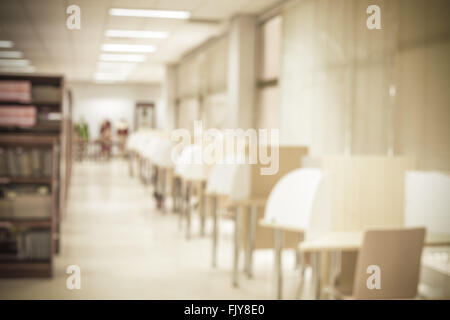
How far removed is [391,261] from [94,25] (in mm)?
1974

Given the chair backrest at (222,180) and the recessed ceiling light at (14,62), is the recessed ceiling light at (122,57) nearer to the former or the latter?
the recessed ceiling light at (14,62)

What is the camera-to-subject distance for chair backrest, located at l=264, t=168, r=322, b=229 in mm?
3045

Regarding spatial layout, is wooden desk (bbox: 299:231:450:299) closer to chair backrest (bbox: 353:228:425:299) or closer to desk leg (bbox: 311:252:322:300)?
desk leg (bbox: 311:252:322:300)

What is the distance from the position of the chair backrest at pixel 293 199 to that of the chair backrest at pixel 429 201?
753 mm

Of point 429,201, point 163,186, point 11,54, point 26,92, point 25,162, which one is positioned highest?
point 11,54

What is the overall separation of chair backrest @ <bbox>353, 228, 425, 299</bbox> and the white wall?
19.9 metres

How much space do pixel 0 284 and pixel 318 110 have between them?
394cm

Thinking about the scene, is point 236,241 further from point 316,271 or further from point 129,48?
point 129,48

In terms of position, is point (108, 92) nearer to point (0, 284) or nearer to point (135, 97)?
point (135, 97)

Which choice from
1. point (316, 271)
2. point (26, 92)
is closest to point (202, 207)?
point (26, 92)

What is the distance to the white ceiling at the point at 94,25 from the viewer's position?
227 centimetres

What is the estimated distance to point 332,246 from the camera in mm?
2588
